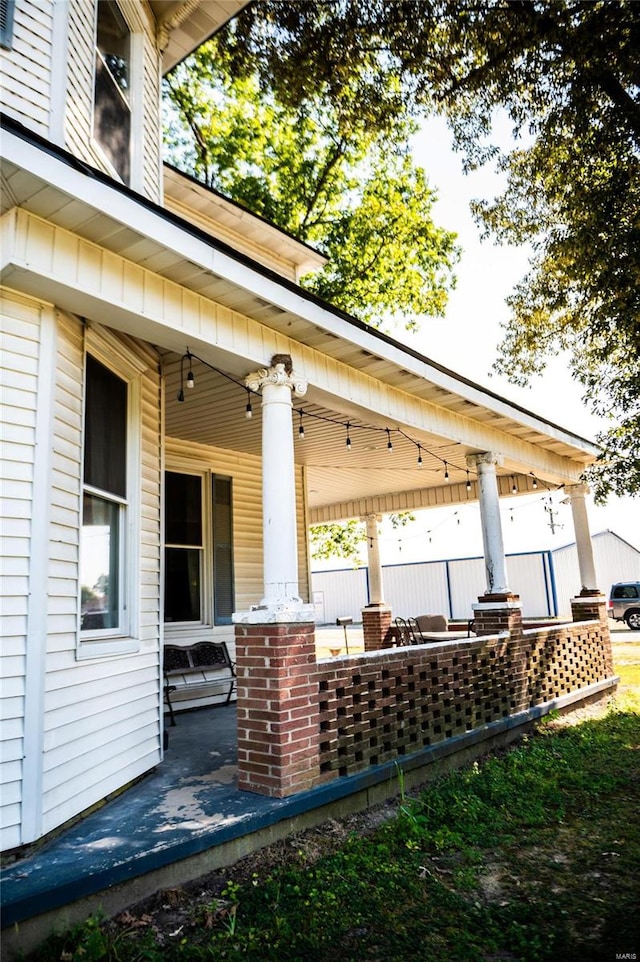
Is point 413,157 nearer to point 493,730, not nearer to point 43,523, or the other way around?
point 493,730

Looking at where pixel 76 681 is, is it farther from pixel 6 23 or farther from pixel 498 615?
pixel 498 615

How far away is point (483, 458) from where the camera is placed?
773cm

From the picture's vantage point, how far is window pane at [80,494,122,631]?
403 cm

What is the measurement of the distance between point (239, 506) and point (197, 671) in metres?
2.24

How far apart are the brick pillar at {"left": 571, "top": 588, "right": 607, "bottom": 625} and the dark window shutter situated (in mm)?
5266

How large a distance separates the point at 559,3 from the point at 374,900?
23.9 feet

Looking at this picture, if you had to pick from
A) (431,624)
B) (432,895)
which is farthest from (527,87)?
(431,624)

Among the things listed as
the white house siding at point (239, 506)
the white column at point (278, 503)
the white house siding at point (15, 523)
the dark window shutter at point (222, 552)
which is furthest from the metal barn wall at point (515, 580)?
the white house siding at point (15, 523)

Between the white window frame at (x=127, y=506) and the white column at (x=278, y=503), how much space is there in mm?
806

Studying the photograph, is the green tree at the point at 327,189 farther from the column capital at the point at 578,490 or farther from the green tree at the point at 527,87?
the column capital at the point at 578,490

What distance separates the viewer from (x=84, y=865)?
296cm

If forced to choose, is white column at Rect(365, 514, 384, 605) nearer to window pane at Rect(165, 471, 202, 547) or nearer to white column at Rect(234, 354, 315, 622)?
window pane at Rect(165, 471, 202, 547)

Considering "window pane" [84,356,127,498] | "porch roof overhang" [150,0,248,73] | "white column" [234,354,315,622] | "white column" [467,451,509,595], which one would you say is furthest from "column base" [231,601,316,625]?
"porch roof overhang" [150,0,248,73]

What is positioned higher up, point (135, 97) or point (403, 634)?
point (135, 97)
